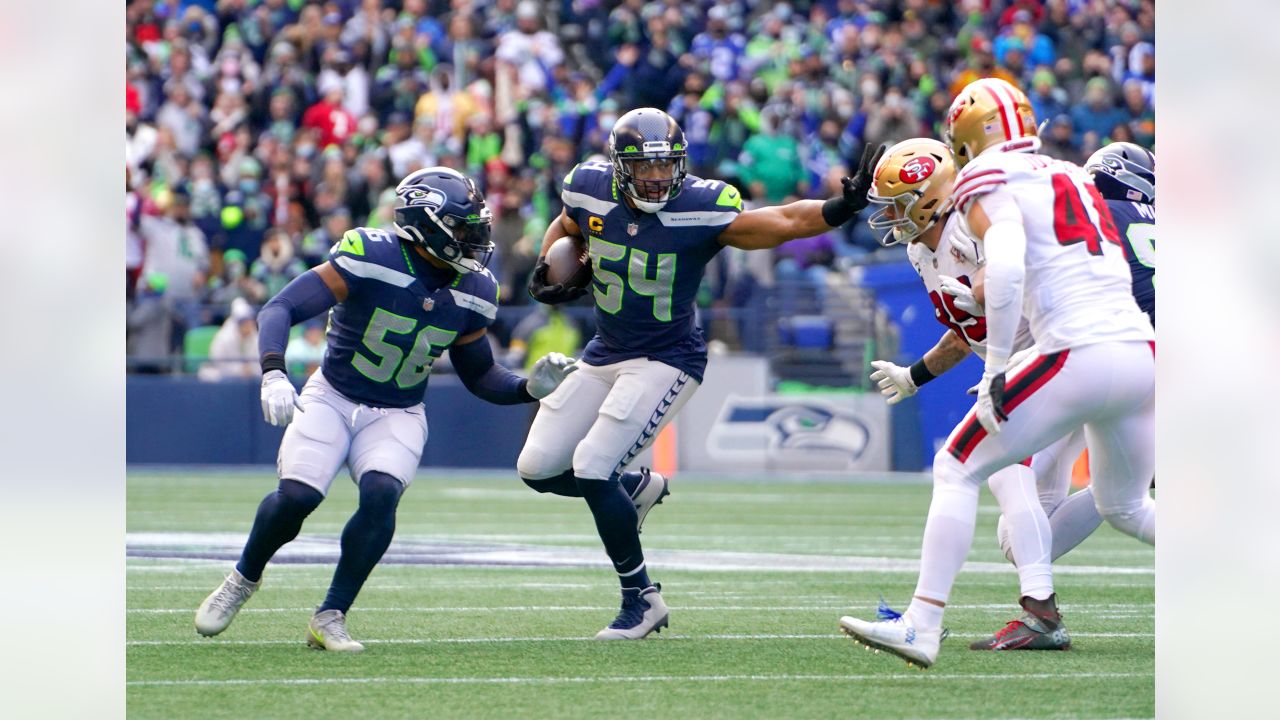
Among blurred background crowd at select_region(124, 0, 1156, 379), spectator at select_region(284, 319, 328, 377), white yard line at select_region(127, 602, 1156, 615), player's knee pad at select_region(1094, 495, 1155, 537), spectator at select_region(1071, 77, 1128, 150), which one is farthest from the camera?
spectator at select_region(1071, 77, 1128, 150)

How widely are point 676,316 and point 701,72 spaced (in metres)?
11.6

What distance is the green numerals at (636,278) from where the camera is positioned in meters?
6.50

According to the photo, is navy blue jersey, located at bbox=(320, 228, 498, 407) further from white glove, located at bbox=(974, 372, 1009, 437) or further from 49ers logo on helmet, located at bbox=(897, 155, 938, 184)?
white glove, located at bbox=(974, 372, 1009, 437)

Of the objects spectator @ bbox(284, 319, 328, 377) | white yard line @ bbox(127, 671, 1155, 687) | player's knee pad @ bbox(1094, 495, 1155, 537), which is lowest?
spectator @ bbox(284, 319, 328, 377)

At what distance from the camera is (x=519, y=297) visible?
1609 centimetres

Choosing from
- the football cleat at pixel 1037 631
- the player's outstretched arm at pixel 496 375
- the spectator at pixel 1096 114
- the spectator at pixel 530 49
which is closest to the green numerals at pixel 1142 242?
the football cleat at pixel 1037 631

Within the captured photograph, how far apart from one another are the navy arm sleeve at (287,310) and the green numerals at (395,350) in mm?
179

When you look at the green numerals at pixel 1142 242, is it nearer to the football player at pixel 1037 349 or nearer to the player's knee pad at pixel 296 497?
the football player at pixel 1037 349

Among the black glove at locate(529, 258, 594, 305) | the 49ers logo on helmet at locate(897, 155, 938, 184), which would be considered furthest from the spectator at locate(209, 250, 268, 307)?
the 49ers logo on helmet at locate(897, 155, 938, 184)

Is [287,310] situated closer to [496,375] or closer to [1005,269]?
[496,375]

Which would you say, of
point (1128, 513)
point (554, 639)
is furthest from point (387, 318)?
point (1128, 513)

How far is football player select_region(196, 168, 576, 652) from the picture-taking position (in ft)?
19.2

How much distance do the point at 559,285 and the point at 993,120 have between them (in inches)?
77.4

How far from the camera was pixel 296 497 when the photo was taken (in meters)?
5.79
